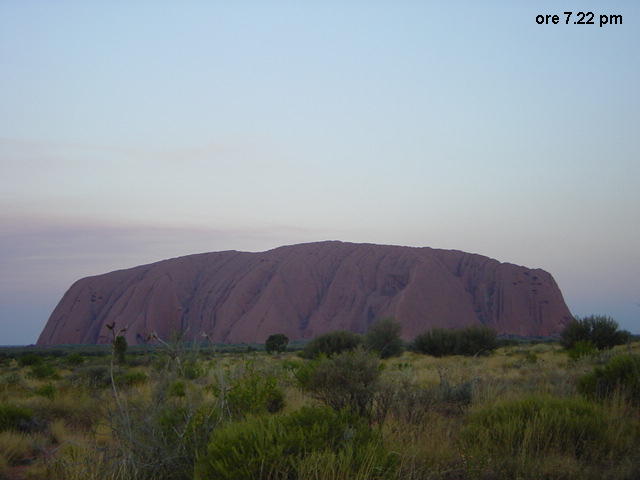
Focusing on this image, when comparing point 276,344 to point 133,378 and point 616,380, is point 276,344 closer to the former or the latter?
point 133,378

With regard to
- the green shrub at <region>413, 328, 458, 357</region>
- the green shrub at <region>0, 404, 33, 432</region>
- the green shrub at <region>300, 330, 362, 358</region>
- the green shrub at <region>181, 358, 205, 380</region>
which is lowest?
the green shrub at <region>413, 328, 458, 357</region>

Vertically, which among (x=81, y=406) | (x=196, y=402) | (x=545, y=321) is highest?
(x=196, y=402)

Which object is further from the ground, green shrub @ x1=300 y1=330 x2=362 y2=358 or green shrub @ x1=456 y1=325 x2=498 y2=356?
green shrub @ x1=300 y1=330 x2=362 y2=358

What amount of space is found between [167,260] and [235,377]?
87.6 m

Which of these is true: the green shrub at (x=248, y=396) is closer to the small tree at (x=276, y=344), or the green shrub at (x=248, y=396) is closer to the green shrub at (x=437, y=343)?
the green shrub at (x=437, y=343)

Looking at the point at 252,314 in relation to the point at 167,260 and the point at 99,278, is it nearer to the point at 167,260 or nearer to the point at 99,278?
the point at 167,260

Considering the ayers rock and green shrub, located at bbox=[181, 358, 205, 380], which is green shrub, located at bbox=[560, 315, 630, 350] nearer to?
green shrub, located at bbox=[181, 358, 205, 380]

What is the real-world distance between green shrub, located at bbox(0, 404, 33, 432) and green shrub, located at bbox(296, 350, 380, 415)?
459 cm

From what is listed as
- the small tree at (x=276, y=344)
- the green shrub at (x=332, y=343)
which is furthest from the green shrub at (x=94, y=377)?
the small tree at (x=276, y=344)

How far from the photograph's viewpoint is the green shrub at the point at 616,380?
26.5ft

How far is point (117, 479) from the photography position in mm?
4695

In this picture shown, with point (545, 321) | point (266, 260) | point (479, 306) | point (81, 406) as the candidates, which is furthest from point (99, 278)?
point (81, 406)

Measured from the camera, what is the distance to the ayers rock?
7331 cm

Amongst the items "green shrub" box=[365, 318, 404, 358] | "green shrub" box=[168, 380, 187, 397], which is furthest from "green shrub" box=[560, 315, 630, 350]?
"green shrub" box=[168, 380, 187, 397]
